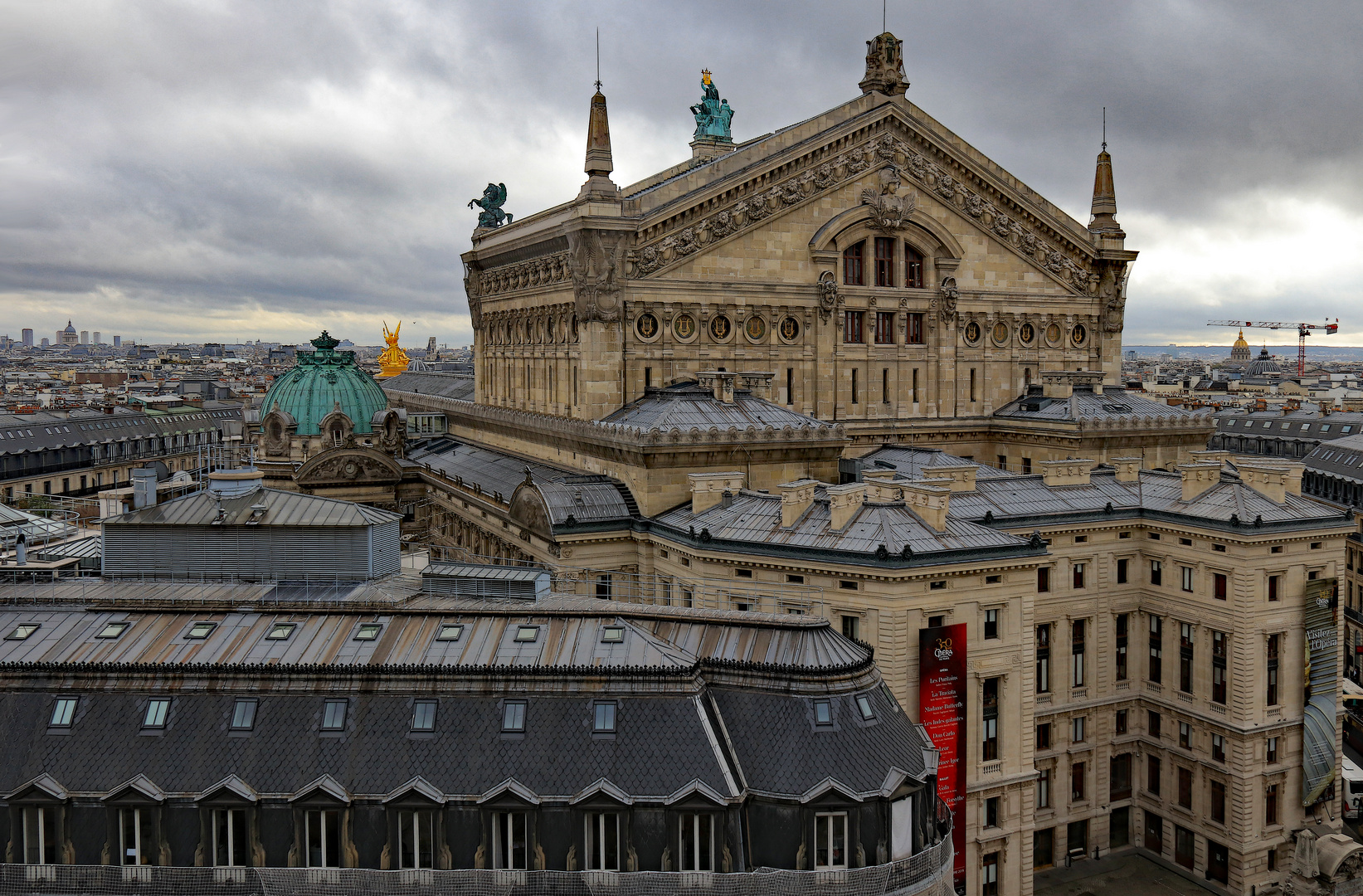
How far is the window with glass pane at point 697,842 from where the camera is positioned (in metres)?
34.0

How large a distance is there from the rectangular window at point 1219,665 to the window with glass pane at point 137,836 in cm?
4945

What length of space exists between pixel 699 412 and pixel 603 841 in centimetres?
3626

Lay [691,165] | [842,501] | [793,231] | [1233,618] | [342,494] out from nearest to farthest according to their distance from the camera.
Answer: [842,501] < [1233,618] < [793,231] < [342,494] < [691,165]

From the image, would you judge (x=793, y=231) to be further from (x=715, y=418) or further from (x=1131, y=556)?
(x=1131, y=556)

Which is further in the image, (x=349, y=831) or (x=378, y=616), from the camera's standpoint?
(x=378, y=616)

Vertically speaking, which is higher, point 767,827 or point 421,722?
point 421,722

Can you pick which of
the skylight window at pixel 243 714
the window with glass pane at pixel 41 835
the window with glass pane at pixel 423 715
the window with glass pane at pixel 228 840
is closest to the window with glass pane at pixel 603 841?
the window with glass pane at pixel 423 715

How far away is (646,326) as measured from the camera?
240 feet

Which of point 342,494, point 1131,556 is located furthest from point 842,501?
point 342,494

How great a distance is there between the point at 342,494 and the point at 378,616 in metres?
53.9

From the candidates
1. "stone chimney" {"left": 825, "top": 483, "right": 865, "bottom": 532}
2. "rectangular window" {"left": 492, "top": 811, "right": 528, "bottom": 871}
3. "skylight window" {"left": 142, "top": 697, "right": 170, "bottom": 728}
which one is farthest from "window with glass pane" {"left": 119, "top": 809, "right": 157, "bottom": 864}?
"stone chimney" {"left": 825, "top": 483, "right": 865, "bottom": 532}

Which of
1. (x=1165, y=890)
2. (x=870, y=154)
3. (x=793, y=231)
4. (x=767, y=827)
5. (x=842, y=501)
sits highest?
(x=870, y=154)

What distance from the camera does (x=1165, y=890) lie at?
6125cm

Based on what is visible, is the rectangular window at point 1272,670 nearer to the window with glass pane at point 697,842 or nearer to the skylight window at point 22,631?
the window with glass pane at point 697,842
